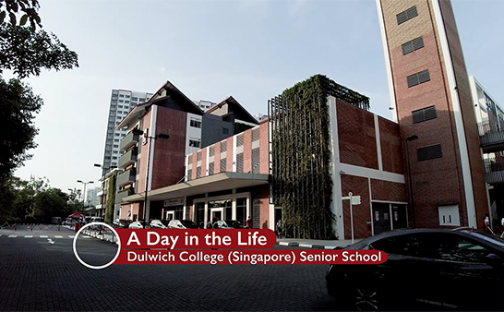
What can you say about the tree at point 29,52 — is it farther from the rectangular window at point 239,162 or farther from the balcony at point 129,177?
the balcony at point 129,177

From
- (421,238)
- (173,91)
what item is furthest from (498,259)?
(173,91)

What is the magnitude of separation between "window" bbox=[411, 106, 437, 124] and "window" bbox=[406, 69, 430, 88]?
2.40 meters

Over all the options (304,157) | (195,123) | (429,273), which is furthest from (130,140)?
(429,273)

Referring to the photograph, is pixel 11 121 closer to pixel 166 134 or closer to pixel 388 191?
pixel 388 191

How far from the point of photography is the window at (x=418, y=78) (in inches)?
1032

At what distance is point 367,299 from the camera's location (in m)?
4.69

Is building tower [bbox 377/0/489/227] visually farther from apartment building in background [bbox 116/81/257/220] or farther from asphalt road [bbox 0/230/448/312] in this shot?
apartment building in background [bbox 116/81/257/220]

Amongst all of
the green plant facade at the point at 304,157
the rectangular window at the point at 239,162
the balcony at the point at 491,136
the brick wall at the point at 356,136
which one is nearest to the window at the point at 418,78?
the brick wall at the point at 356,136

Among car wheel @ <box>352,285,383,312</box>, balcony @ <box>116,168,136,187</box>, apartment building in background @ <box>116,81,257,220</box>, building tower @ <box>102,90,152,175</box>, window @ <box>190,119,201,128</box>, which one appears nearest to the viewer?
car wheel @ <box>352,285,383,312</box>

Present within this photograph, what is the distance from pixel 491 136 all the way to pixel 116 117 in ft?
432

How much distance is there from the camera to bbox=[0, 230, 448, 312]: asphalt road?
17.3 feet

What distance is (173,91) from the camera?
42.6 m

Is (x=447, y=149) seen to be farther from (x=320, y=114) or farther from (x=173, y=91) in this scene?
(x=173, y=91)

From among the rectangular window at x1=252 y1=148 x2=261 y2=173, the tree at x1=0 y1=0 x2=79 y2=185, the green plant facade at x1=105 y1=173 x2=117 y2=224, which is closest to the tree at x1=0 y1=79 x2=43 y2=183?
the tree at x1=0 y1=0 x2=79 y2=185
